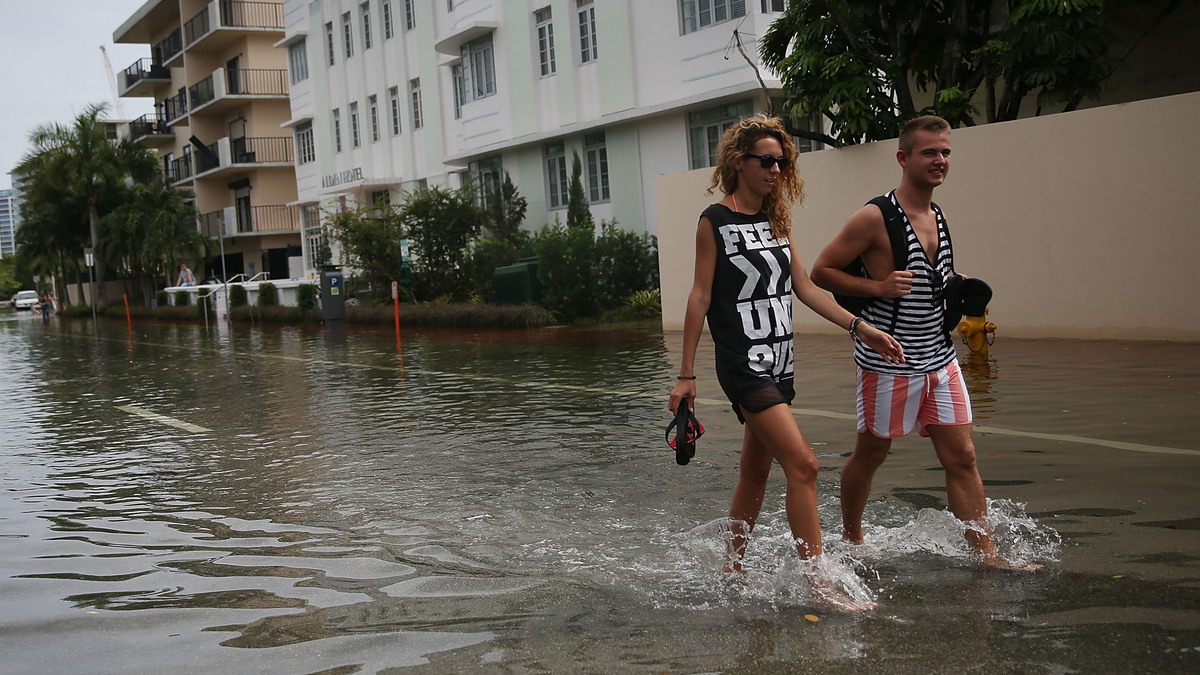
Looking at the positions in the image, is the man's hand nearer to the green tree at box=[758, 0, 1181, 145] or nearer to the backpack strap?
the backpack strap

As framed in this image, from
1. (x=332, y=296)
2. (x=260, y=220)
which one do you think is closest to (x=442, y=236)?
(x=332, y=296)

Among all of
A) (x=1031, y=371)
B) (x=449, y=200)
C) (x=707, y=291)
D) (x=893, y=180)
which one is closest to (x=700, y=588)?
(x=707, y=291)

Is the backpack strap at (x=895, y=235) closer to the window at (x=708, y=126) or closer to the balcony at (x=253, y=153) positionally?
the window at (x=708, y=126)

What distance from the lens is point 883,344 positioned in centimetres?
467

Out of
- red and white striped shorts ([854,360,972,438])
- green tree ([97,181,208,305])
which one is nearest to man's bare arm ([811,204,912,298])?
red and white striped shorts ([854,360,972,438])

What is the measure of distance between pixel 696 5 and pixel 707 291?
20953mm

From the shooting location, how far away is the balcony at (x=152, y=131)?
6569 centimetres

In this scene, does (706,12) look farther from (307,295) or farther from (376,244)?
(307,295)

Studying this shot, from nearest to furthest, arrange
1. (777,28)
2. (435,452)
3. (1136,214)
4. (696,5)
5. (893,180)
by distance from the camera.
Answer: (435,452) → (1136,214) → (893,180) → (777,28) → (696,5)

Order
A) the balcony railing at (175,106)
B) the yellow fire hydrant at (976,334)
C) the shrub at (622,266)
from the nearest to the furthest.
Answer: the yellow fire hydrant at (976,334), the shrub at (622,266), the balcony railing at (175,106)

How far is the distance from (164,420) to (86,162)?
48439 mm

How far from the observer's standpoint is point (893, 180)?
15.5 meters

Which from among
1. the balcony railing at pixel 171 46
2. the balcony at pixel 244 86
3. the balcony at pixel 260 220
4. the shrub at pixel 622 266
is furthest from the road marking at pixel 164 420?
the balcony railing at pixel 171 46

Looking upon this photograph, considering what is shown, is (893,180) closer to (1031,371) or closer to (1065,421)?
(1031,371)
